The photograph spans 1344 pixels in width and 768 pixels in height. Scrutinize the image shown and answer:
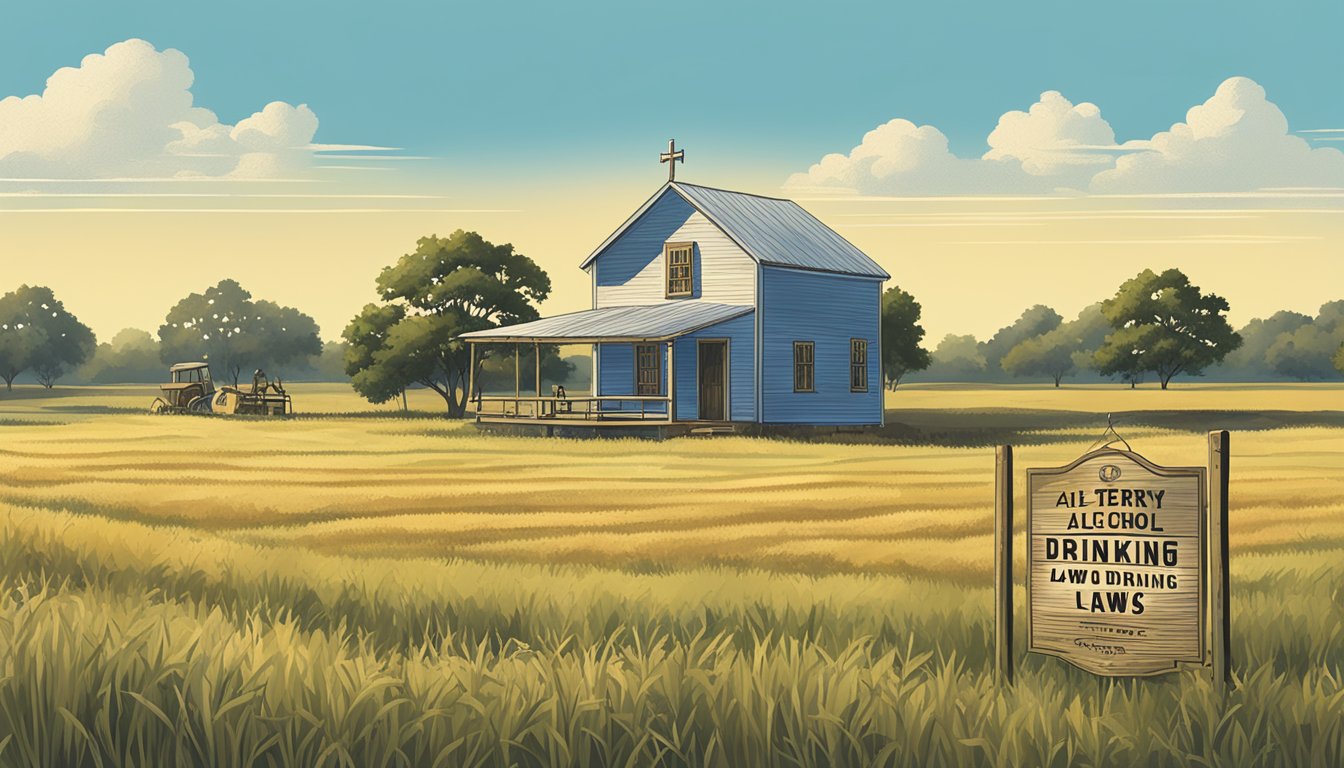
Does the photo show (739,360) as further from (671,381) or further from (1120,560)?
(1120,560)

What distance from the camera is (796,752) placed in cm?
798

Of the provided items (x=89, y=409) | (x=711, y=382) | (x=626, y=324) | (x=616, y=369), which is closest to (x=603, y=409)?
(x=616, y=369)

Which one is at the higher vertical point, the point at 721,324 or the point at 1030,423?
the point at 721,324

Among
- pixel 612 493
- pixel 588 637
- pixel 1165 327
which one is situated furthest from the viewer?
pixel 1165 327

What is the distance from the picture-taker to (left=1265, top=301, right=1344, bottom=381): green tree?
169750mm

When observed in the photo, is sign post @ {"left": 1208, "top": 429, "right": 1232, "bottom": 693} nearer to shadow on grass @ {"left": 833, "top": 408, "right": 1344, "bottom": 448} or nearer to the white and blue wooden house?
the white and blue wooden house

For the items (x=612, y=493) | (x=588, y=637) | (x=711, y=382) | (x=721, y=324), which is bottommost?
(x=612, y=493)

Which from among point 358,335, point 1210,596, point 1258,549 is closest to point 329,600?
point 1210,596

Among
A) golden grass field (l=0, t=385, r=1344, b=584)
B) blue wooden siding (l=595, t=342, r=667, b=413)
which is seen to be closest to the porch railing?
blue wooden siding (l=595, t=342, r=667, b=413)

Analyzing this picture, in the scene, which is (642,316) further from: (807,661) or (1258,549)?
(807,661)

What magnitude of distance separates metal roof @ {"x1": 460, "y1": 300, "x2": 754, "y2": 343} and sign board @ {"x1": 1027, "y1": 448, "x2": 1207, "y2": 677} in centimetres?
3489

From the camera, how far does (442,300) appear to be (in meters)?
67.1

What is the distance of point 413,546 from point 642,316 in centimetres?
2969

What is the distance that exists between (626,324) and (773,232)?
6.58 metres
